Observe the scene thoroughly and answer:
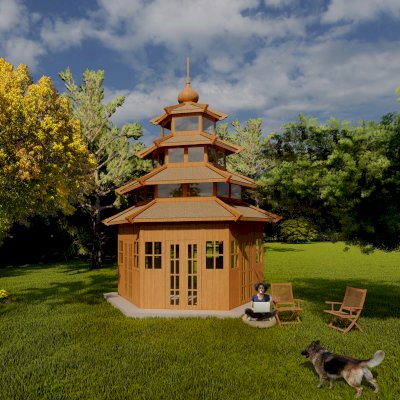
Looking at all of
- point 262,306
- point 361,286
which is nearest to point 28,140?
point 262,306

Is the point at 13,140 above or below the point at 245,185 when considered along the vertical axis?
above

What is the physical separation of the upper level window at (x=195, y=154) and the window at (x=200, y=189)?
1.34 meters

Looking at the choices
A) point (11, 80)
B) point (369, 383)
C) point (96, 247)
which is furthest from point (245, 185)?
point (96, 247)

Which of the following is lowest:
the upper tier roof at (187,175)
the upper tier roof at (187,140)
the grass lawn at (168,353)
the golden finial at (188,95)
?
the grass lawn at (168,353)

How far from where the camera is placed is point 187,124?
637 inches

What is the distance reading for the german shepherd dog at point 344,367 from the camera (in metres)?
6.79

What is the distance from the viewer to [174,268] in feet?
44.6

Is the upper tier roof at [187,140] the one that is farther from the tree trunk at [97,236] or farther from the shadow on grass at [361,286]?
the tree trunk at [97,236]

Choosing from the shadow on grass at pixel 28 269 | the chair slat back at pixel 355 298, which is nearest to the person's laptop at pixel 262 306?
the chair slat back at pixel 355 298

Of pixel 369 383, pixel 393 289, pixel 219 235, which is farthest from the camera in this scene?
pixel 393 289

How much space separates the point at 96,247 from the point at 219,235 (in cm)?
1878

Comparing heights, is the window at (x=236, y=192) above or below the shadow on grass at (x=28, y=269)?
above

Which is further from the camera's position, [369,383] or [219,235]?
[219,235]

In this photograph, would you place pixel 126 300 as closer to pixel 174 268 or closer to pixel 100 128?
pixel 174 268
